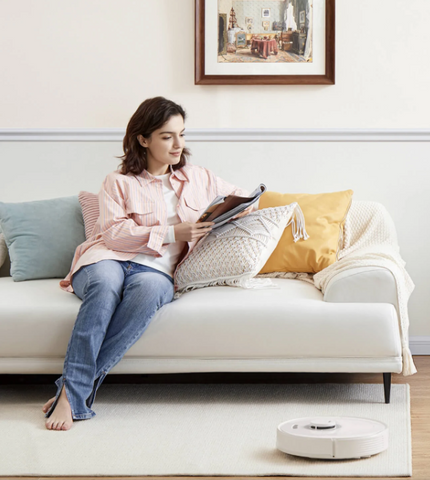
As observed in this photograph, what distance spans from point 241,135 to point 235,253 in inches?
36.0

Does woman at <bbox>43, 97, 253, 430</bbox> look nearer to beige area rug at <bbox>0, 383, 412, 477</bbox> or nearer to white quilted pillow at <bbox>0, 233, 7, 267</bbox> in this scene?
Answer: beige area rug at <bbox>0, 383, 412, 477</bbox>

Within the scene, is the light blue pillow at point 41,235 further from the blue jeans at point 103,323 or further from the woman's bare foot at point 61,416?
the woman's bare foot at point 61,416

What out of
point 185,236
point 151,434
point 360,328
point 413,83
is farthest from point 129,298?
point 413,83

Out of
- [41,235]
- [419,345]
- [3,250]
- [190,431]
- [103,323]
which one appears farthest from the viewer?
[419,345]

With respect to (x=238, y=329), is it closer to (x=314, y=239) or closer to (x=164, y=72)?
(x=314, y=239)

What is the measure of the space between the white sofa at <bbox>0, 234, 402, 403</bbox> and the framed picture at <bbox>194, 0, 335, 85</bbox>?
4.03 ft

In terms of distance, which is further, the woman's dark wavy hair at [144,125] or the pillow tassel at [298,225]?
the pillow tassel at [298,225]

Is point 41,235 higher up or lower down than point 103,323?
higher up

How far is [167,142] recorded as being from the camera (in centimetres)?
246

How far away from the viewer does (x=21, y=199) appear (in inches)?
125

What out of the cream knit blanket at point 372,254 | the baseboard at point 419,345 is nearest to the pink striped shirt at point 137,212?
the cream knit blanket at point 372,254

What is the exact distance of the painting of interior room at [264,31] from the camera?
3035 millimetres

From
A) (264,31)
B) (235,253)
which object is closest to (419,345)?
(235,253)

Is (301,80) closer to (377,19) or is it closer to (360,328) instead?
(377,19)
